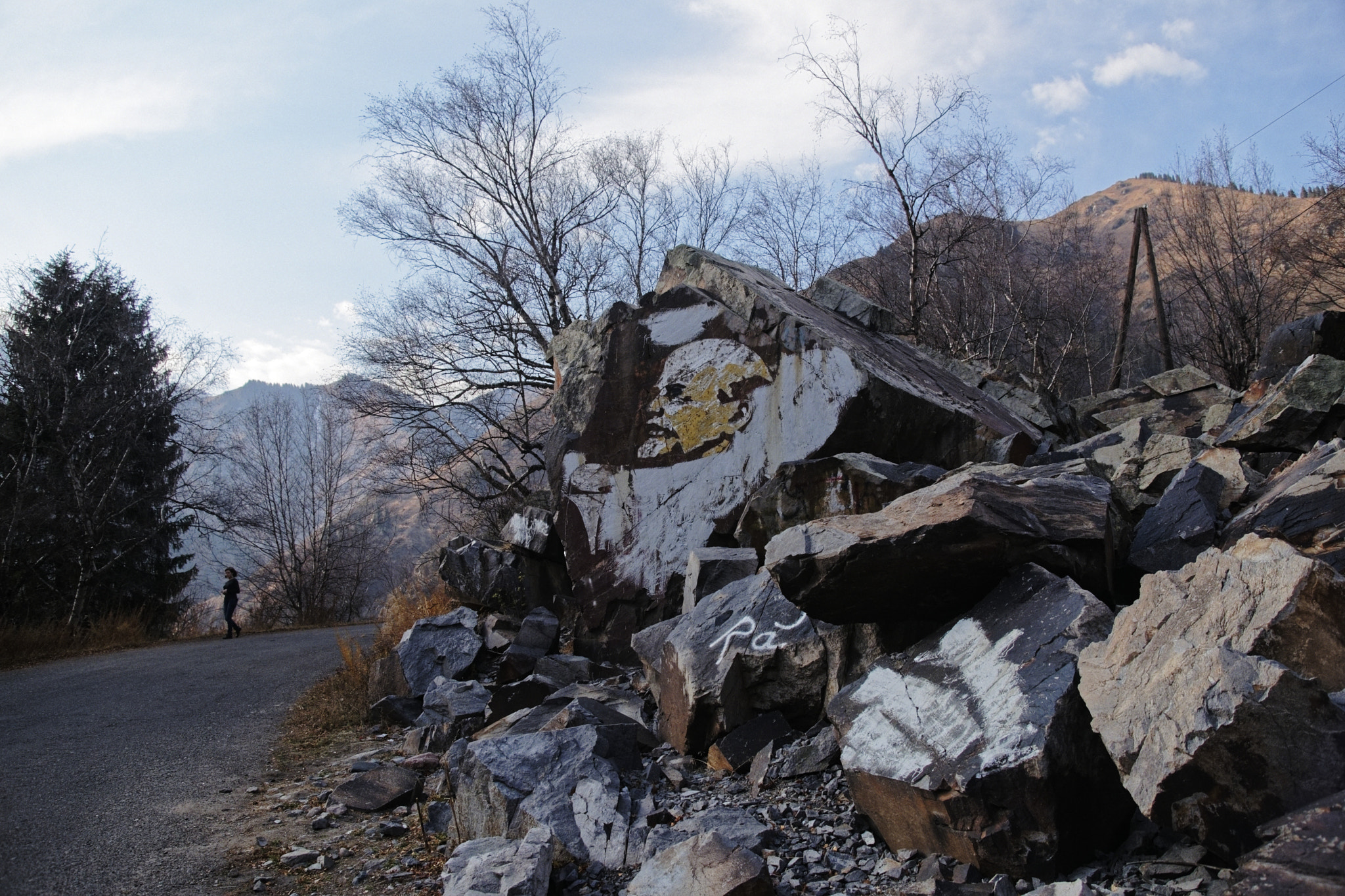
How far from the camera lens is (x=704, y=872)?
2545 mm

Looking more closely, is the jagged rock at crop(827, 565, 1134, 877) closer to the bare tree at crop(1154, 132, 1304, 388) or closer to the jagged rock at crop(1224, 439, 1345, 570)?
the jagged rock at crop(1224, 439, 1345, 570)

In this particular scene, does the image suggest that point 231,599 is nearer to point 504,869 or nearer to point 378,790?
point 378,790

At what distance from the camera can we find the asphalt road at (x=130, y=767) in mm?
3396

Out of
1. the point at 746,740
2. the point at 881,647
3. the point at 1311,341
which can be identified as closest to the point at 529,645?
the point at 746,740

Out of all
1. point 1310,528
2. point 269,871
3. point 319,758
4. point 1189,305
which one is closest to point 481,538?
point 319,758

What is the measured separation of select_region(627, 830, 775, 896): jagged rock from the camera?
2453mm

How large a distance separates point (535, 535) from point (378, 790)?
142 inches

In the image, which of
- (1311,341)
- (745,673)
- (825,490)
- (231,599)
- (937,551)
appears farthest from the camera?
(231,599)

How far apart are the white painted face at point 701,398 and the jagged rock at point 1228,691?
13.4 ft

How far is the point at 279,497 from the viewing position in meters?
26.2

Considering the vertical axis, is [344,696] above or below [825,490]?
below

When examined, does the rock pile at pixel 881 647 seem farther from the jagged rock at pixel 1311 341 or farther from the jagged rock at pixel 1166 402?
the jagged rock at pixel 1166 402

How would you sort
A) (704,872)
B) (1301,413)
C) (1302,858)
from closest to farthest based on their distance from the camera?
1. (1302,858)
2. (704,872)
3. (1301,413)

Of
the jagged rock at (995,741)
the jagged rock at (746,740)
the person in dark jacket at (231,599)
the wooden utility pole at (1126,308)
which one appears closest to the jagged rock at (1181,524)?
the jagged rock at (995,741)
